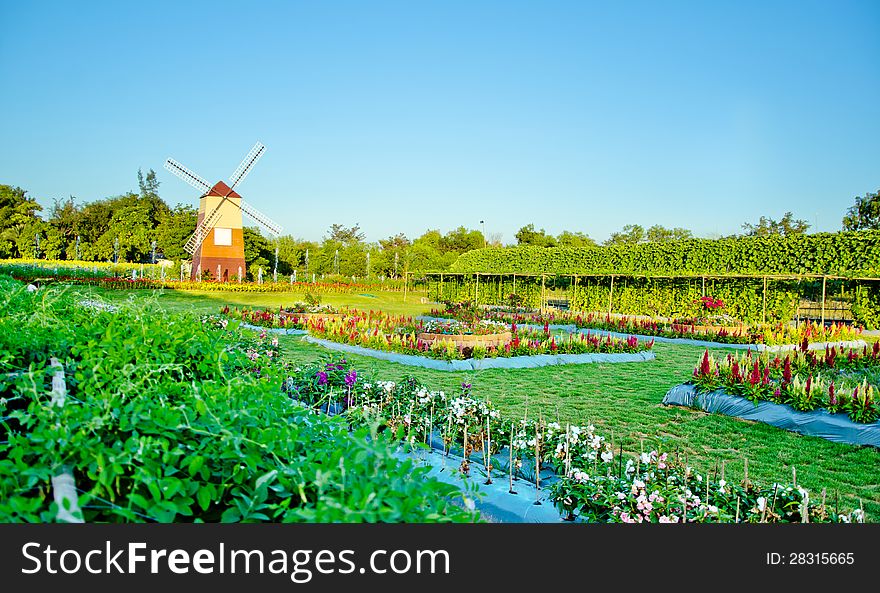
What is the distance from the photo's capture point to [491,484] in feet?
14.8

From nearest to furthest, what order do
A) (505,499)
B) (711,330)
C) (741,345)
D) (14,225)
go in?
(505,499), (741,345), (711,330), (14,225)

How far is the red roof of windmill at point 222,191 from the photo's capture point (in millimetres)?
37688

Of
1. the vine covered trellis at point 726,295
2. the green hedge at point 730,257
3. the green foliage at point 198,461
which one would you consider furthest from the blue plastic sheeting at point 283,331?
the green foliage at point 198,461

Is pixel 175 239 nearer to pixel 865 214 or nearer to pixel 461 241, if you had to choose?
pixel 461 241

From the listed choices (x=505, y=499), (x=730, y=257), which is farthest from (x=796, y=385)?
(x=730, y=257)

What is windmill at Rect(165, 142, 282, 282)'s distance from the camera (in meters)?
36.5

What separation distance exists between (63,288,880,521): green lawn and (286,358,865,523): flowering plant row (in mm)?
412

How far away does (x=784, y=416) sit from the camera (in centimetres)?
679

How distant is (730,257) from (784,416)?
16.3 m

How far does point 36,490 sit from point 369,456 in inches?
38.3

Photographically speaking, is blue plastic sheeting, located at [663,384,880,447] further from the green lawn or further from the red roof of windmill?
the red roof of windmill

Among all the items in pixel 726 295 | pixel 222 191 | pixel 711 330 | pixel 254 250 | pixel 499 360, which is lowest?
pixel 499 360
